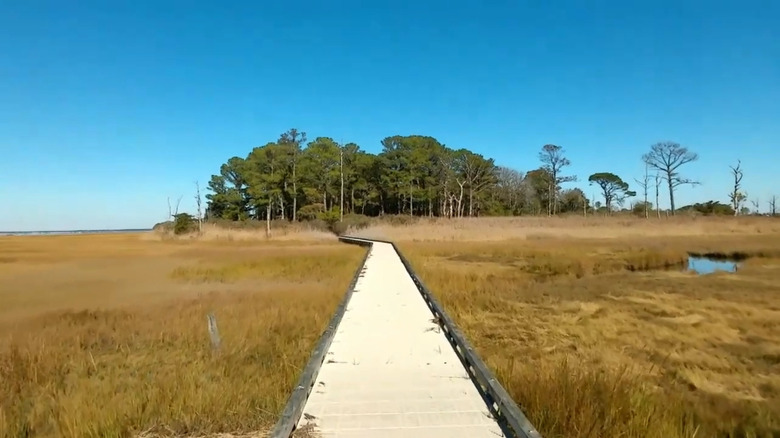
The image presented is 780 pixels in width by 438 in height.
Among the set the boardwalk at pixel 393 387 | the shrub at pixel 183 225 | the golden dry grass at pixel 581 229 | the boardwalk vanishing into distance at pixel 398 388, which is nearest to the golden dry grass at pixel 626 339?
the boardwalk vanishing into distance at pixel 398 388

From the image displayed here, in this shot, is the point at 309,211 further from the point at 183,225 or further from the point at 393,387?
the point at 393,387

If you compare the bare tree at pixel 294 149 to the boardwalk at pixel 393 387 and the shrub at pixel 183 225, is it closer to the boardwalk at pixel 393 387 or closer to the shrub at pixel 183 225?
the shrub at pixel 183 225

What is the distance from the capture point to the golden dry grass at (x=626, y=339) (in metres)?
4.65

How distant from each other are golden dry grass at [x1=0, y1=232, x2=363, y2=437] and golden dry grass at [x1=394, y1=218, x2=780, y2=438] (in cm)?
303

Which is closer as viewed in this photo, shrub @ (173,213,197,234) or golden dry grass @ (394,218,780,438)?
golden dry grass @ (394,218,780,438)

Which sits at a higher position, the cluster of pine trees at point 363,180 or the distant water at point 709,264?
the cluster of pine trees at point 363,180

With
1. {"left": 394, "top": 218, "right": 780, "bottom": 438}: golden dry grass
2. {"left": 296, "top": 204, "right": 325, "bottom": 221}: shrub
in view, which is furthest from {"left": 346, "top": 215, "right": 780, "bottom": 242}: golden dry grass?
{"left": 296, "top": 204, "right": 325, "bottom": 221}: shrub

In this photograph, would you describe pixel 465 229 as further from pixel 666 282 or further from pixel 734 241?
pixel 666 282

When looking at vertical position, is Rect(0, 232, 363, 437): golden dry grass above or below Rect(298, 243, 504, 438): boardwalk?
below

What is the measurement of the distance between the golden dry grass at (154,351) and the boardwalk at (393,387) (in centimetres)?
63

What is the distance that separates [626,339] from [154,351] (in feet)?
27.1

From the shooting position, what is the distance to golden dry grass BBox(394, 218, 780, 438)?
4652mm

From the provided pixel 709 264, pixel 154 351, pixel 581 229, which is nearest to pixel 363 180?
pixel 581 229

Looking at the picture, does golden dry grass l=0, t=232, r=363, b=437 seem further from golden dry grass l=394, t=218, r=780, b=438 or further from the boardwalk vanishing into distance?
golden dry grass l=394, t=218, r=780, b=438
